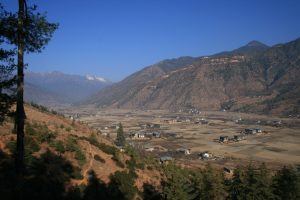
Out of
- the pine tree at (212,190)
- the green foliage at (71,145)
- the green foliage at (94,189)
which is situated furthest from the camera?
the pine tree at (212,190)

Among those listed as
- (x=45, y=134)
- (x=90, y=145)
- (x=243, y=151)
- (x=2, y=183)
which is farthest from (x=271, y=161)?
(x=2, y=183)

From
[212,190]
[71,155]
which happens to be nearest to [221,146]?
[212,190]

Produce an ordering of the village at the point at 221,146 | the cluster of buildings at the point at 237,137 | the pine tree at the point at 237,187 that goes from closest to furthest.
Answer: the pine tree at the point at 237,187
the village at the point at 221,146
the cluster of buildings at the point at 237,137

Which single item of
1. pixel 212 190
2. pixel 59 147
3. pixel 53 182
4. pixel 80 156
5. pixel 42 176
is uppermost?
pixel 59 147

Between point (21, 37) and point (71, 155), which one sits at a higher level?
point (21, 37)

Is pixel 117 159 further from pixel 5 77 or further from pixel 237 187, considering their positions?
pixel 5 77

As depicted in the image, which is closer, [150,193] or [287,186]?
[150,193]

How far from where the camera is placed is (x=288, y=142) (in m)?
102

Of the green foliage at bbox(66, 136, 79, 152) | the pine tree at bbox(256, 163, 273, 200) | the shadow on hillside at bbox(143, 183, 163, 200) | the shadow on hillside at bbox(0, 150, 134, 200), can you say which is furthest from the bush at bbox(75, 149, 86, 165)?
the pine tree at bbox(256, 163, 273, 200)

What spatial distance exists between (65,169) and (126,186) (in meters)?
4.57

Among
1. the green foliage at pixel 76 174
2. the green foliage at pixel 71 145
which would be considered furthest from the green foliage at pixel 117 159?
the green foliage at pixel 76 174

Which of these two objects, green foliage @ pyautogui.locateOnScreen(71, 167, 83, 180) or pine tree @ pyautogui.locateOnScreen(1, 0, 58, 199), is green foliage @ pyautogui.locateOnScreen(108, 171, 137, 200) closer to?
green foliage @ pyautogui.locateOnScreen(71, 167, 83, 180)

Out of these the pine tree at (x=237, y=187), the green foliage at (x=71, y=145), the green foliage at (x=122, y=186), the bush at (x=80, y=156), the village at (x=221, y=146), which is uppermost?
the green foliage at (x=71, y=145)

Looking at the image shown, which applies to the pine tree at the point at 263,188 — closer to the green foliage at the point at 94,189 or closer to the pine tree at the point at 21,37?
the green foliage at the point at 94,189
